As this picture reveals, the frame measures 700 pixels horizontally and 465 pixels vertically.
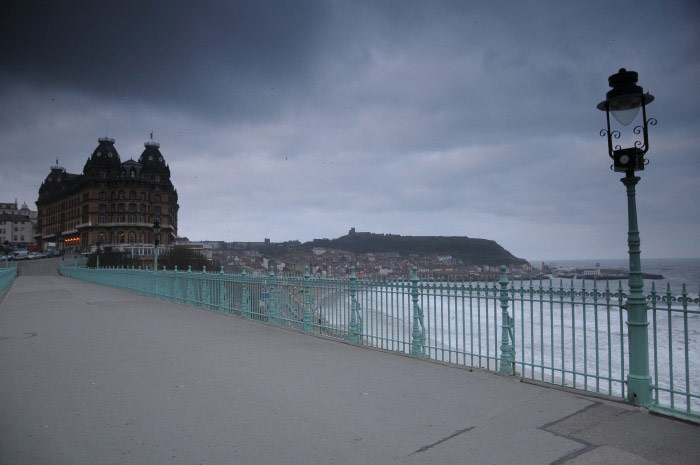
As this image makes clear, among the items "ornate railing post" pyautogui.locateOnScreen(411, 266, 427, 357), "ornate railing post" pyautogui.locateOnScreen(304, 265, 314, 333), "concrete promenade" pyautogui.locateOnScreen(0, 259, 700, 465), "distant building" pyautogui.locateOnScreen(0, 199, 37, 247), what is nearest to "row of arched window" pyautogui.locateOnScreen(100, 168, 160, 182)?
"distant building" pyautogui.locateOnScreen(0, 199, 37, 247)

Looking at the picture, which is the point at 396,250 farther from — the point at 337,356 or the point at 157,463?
the point at 157,463

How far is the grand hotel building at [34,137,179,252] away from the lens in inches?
3949

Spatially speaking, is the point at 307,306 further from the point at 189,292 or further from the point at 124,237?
the point at 124,237

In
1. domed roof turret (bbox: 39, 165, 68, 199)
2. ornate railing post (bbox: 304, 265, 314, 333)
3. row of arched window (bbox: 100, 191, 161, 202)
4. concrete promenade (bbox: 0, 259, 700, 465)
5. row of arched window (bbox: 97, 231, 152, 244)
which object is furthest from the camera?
domed roof turret (bbox: 39, 165, 68, 199)

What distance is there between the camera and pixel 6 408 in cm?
592

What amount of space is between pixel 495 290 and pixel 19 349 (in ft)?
30.2

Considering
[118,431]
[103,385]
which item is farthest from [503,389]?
[103,385]

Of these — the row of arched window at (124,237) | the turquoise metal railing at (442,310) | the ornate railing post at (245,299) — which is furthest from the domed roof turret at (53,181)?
the ornate railing post at (245,299)

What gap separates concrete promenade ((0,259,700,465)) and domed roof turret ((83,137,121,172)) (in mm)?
108448

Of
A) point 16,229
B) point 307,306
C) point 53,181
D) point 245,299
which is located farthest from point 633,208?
point 16,229

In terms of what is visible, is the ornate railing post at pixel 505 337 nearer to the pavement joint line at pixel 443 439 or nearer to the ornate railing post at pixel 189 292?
the pavement joint line at pixel 443 439

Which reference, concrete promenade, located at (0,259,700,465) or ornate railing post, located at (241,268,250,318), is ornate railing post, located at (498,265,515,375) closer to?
concrete promenade, located at (0,259,700,465)

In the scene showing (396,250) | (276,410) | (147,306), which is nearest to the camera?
(276,410)

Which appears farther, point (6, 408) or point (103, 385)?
point (103, 385)
